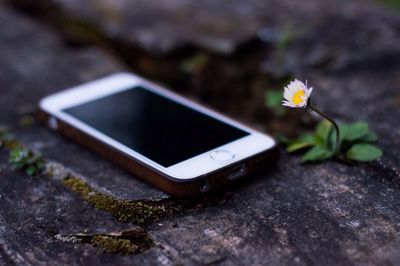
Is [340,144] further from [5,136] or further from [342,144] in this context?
[5,136]

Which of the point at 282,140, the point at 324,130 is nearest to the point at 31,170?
the point at 282,140

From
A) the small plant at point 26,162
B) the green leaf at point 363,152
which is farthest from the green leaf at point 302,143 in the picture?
the small plant at point 26,162

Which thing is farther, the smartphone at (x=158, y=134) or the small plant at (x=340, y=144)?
the small plant at (x=340, y=144)

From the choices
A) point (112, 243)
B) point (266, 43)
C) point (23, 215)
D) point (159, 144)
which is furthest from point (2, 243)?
point (266, 43)

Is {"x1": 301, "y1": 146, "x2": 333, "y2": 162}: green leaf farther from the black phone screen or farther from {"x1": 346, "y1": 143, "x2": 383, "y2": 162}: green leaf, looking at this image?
the black phone screen

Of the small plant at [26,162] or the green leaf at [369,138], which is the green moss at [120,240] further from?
the green leaf at [369,138]

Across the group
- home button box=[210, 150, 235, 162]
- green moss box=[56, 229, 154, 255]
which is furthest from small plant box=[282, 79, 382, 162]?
green moss box=[56, 229, 154, 255]

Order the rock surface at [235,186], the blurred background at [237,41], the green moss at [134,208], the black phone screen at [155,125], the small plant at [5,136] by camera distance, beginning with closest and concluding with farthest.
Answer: the rock surface at [235,186]
the green moss at [134,208]
the black phone screen at [155,125]
the small plant at [5,136]
the blurred background at [237,41]
